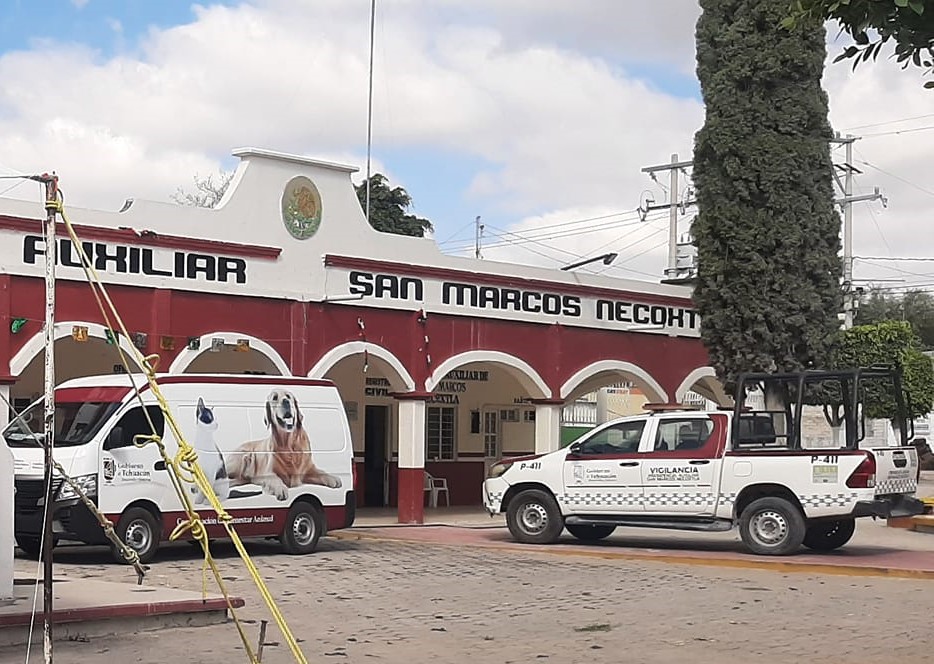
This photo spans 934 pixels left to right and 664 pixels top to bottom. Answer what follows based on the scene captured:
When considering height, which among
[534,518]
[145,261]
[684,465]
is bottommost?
[534,518]

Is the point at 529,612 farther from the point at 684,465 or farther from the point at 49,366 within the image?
the point at 49,366

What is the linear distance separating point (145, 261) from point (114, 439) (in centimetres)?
419

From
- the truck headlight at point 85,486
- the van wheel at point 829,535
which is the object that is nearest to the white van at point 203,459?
the truck headlight at point 85,486

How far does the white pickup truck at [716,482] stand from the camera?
59.0 ft

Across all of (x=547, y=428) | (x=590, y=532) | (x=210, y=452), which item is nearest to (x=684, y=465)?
(x=590, y=532)

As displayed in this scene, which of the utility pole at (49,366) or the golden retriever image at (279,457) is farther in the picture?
the golden retriever image at (279,457)

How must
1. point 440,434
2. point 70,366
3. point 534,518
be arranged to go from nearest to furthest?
point 534,518, point 70,366, point 440,434

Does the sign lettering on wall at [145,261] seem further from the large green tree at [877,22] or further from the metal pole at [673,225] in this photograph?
the metal pole at [673,225]

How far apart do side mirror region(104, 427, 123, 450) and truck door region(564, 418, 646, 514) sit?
6191 mm

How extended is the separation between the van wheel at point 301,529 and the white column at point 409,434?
5.21 meters

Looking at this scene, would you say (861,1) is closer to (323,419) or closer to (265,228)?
(323,419)

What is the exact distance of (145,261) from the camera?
20438 millimetres

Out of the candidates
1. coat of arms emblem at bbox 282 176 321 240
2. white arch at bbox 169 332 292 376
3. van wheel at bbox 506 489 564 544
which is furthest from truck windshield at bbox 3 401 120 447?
van wheel at bbox 506 489 564 544

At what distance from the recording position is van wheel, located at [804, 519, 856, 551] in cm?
Result: 1916
